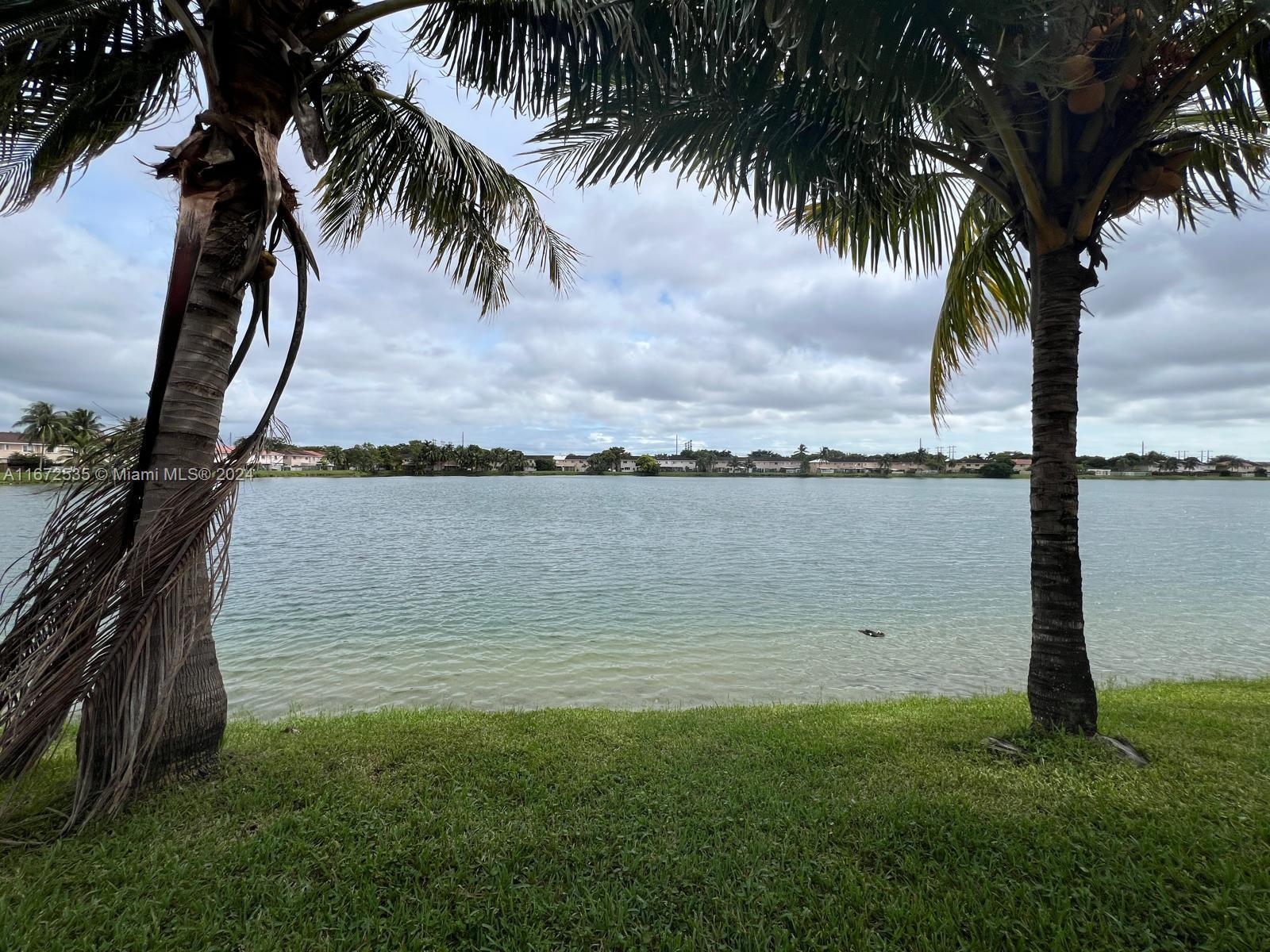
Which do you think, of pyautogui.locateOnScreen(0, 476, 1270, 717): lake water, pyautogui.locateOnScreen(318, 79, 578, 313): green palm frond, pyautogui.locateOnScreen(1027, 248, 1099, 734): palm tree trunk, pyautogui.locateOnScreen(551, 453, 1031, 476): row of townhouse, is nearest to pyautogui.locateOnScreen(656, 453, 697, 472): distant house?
pyautogui.locateOnScreen(551, 453, 1031, 476): row of townhouse

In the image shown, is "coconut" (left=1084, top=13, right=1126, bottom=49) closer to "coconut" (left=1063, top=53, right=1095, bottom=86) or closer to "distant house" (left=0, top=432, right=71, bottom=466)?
"coconut" (left=1063, top=53, right=1095, bottom=86)

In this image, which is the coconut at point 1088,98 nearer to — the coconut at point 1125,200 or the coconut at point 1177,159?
the coconut at point 1125,200

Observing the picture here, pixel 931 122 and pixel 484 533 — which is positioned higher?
pixel 931 122

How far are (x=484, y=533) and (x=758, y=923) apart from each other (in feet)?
88.0

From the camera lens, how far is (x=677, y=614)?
12000mm

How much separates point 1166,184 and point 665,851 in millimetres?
5566

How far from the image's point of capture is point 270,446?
3598mm

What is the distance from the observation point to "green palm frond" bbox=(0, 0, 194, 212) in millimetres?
3949

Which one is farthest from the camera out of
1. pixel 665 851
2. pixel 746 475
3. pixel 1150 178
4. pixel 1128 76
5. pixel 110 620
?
pixel 746 475

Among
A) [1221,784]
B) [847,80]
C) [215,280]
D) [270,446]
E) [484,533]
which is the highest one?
[847,80]

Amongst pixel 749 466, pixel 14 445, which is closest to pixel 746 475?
→ pixel 749 466

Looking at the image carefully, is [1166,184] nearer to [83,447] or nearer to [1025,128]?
[1025,128]

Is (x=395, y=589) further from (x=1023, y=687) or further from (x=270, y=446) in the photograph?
(x=1023, y=687)

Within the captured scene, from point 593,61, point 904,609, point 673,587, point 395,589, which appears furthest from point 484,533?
point 593,61
